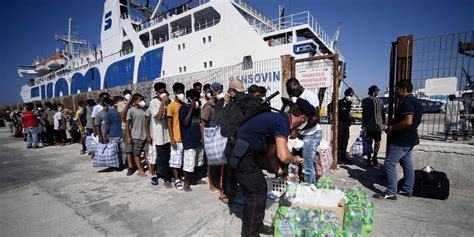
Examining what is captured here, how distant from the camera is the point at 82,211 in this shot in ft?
10.2

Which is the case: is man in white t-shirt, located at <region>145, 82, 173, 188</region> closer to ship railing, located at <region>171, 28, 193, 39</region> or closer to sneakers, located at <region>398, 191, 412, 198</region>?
sneakers, located at <region>398, 191, 412, 198</region>

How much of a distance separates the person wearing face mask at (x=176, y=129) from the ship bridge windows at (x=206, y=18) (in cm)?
1250

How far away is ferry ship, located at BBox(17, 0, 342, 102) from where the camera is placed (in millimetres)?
13391

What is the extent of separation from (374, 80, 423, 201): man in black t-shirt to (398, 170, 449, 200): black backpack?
0.11 metres

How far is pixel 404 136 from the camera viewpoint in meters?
2.95

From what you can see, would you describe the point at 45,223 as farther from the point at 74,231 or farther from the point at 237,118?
the point at 237,118

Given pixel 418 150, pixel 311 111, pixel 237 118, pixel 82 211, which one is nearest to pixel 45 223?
pixel 82 211

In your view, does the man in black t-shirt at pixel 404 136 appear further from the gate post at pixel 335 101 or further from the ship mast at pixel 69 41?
the ship mast at pixel 69 41

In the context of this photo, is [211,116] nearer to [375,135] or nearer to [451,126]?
[375,135]

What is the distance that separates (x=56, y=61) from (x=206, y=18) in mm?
26849

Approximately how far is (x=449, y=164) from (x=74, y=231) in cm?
527

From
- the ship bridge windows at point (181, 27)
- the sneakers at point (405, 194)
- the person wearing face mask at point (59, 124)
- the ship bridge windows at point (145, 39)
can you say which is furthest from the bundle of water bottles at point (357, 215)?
the ship bridge windows at point (145, 39)

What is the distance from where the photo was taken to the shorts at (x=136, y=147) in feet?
14.8

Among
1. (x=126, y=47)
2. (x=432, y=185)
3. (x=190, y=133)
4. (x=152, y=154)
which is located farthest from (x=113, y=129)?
(x=126, y=47)
